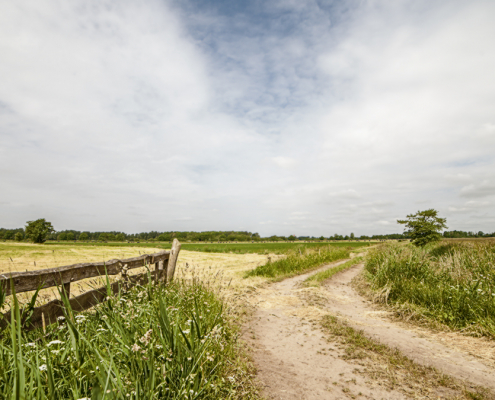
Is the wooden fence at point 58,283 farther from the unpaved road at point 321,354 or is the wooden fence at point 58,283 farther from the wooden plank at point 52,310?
the unpaved road at point 321,354

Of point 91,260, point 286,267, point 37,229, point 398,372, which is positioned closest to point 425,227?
point 286,267

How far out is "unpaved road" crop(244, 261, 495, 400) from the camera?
384 centimetres

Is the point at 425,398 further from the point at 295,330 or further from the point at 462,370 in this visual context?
the point at 295,330

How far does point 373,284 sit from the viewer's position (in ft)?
34.0

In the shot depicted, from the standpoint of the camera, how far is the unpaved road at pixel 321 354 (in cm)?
384

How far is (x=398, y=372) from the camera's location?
4227 mm

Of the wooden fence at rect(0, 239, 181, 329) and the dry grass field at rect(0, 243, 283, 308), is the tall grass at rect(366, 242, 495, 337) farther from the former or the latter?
the wooden fence at rect(0, 239, 181, 329)

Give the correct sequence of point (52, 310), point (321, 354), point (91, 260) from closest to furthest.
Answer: point (52, 310), point (321, 354), point (91, 260)

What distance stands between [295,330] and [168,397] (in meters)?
4.66

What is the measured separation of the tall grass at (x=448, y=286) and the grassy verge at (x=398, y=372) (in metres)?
2.53

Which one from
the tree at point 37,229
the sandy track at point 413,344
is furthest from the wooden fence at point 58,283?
the tree at point 37,229

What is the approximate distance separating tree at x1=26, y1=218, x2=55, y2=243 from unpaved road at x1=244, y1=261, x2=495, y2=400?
8853 cm

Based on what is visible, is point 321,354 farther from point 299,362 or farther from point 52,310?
point 52,310

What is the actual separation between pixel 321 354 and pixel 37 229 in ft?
302
